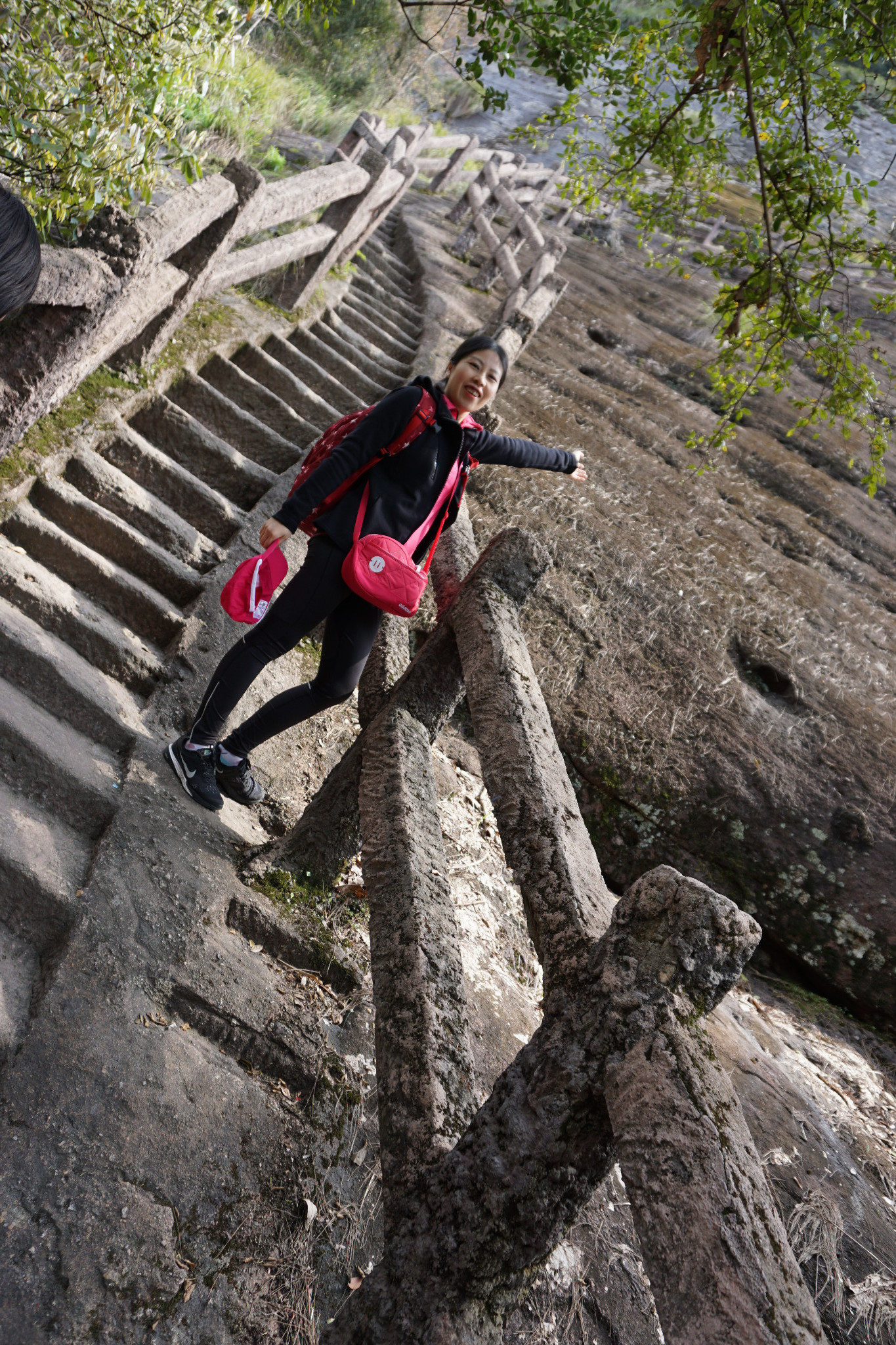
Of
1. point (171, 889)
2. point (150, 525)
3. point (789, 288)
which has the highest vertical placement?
point (789, 288)

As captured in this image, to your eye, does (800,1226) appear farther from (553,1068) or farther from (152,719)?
(152,719)

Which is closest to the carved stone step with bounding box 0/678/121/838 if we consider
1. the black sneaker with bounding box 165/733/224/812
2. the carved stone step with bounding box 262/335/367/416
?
the black sneaker with bounding box 165/733/224/812

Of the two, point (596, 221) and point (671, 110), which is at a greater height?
point (596, 221)

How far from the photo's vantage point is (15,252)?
1.98m

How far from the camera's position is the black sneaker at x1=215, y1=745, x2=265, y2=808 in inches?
117

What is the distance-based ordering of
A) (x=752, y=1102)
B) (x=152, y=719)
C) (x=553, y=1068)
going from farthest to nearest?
(x=752, y=1102) < (x=152, y=719) < (x=553, y=1068)

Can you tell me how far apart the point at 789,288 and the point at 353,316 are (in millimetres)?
4718

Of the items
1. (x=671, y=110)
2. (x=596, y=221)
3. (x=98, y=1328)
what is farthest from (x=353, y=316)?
(x=596, y=221)

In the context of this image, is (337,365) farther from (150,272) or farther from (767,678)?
(767,678)

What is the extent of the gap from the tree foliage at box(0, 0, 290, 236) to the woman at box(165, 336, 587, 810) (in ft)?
4.83

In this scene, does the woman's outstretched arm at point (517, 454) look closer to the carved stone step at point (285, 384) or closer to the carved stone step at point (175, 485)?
the carved stone step at point (175, 485)

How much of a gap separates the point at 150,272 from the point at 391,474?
176cm

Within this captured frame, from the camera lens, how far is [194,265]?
4.09m

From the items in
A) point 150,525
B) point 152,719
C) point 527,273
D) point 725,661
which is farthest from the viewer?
point 527,273
